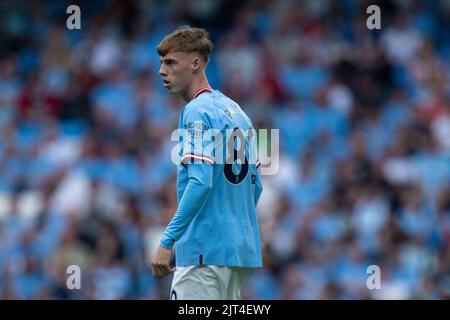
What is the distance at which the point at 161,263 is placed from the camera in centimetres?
560

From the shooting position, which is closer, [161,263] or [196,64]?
[161,263]

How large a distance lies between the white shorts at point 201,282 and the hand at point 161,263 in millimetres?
168

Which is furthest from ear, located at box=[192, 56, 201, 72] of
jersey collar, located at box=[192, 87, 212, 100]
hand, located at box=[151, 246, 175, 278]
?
hand, located at box=[151, 246, 175, 278]

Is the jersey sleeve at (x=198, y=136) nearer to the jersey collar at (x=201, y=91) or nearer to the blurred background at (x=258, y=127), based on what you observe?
the jersey collar at (x=201, y=91)

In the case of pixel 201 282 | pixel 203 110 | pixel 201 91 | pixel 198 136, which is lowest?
pixel 201 282

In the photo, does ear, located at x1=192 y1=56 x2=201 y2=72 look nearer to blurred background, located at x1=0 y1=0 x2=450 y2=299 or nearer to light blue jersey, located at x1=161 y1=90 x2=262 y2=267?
light blue jersey, located at x1=161 y1=90 x2=262 y2=267

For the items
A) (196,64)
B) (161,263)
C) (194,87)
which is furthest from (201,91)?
(161,263)

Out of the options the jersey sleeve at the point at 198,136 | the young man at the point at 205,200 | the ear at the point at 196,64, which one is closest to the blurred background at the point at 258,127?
the young man at the point at 205,200

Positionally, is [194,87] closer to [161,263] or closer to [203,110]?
[203,110]

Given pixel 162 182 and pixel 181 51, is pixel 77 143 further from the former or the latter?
pixel 181 51

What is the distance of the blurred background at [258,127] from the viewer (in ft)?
36.4

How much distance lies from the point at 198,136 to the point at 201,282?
74 cm

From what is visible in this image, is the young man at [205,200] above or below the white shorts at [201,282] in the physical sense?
above
